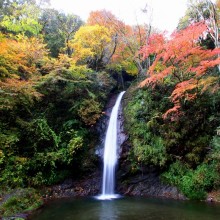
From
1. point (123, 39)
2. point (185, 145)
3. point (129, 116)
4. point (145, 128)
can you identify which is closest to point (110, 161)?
point (145, 128)

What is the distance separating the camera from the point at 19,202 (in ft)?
32.6

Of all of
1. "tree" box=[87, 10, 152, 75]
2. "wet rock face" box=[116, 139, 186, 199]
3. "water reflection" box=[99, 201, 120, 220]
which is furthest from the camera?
"tree" box=[87, 10, 152, 75]

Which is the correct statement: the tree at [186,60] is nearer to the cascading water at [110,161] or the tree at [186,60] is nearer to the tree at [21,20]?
the cascading water at [110,161]

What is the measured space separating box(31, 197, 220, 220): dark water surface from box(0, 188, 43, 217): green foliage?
0.53 m

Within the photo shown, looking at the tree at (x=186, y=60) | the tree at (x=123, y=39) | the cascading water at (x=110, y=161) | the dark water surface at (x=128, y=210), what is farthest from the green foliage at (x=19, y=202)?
the tree at (x=123, y=39)

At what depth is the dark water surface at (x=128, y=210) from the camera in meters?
8.65

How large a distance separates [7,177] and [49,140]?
3099 millimetres

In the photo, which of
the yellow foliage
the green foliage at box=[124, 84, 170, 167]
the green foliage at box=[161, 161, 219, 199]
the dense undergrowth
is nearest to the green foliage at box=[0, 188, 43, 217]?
the dense undergrowth

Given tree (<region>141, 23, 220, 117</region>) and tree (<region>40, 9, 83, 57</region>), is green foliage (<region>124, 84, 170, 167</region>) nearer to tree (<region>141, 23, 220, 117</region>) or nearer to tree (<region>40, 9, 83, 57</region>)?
tree (<region>141, 23, 220, 117</region>)

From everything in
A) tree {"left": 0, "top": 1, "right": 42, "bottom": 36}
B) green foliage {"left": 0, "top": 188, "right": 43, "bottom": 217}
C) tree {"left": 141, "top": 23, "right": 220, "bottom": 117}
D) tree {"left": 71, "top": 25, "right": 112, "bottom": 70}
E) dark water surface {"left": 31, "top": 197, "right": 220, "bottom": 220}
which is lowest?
dark water surface {"left": 31, "top": 197, "right": 220, "bottom": 220}

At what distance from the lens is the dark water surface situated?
340 inches

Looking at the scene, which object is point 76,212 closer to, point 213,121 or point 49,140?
point 49,140

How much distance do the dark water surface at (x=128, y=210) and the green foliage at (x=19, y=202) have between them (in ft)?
1.73

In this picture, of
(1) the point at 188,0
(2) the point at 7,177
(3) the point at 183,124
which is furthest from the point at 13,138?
(1) the point at 188,0
